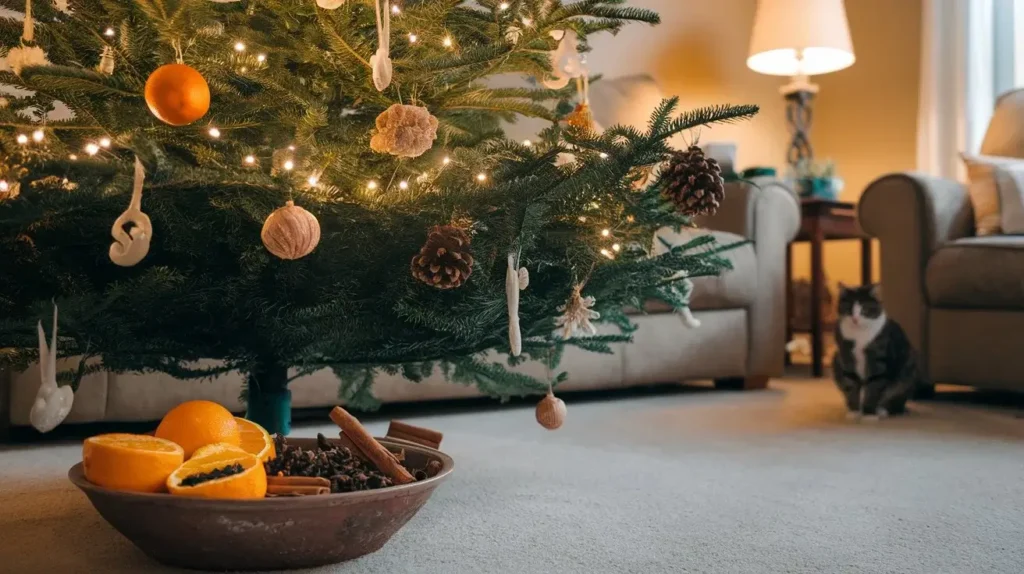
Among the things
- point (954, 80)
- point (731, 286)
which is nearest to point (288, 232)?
point (731, 286)

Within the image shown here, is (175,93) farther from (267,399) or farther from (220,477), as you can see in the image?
(267,399)

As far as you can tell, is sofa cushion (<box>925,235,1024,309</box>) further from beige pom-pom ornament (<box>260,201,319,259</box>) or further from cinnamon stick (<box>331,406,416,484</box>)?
beige pom-pom ornament (<box>260,201,319,259</box>)

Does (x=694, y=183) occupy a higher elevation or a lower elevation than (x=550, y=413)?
higher

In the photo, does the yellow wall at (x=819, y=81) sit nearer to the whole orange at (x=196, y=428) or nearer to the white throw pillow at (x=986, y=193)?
the white throw pillow at (x=986, y=193)

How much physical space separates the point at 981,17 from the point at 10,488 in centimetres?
340

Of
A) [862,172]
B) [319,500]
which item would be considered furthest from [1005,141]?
[319,500]

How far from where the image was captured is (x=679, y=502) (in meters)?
1.19

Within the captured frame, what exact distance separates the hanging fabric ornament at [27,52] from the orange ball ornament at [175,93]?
0.17 meters

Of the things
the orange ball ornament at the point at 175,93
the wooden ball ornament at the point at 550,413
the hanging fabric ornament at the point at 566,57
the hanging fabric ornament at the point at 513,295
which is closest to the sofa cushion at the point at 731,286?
the hanging fabric ornament at the point at 566,57

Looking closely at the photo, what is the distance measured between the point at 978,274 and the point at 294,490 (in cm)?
191

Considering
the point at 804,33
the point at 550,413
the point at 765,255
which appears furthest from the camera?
the point at 804,33

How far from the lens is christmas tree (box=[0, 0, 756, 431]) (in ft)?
2.86

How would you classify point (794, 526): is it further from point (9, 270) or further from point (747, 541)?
point (9, 270)

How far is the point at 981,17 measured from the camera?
10.7 feet
